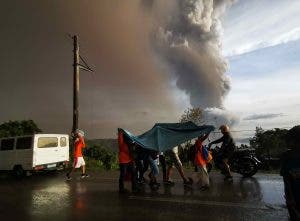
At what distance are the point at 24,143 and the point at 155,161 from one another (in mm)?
8715

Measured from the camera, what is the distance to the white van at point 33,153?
1939 cm

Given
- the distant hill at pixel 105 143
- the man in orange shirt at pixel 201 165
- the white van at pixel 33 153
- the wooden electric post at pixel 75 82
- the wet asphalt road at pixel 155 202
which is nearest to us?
the wet asphalt road at pixel 155 202

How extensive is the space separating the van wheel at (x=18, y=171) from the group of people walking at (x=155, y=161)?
796 cm

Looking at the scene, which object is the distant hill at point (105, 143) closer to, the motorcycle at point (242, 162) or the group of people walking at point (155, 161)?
the motorcycle at point (242, 162)

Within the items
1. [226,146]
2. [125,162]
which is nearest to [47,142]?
[125,162]

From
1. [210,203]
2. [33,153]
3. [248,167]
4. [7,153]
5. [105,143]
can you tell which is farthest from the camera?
[105,143]

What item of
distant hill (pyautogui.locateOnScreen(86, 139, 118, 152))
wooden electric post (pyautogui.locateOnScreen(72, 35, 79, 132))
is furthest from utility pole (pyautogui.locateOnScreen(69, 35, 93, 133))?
distant hill (pyautogui.locateOnScreen(86, 139, 118, 152))

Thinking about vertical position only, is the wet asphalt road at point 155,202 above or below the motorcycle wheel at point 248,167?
below

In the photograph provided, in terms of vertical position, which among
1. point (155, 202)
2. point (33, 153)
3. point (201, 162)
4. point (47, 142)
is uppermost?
point (47, 142)

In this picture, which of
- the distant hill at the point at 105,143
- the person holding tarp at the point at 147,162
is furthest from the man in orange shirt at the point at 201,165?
the distant hill at the point at 105,143

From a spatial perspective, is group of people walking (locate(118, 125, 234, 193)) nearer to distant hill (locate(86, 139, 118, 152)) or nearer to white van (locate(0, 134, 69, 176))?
white van (locate(0, 134, 69, 176))

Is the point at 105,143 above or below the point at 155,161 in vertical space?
above

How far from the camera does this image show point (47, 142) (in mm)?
20062

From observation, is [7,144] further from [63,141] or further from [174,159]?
[174,159]
